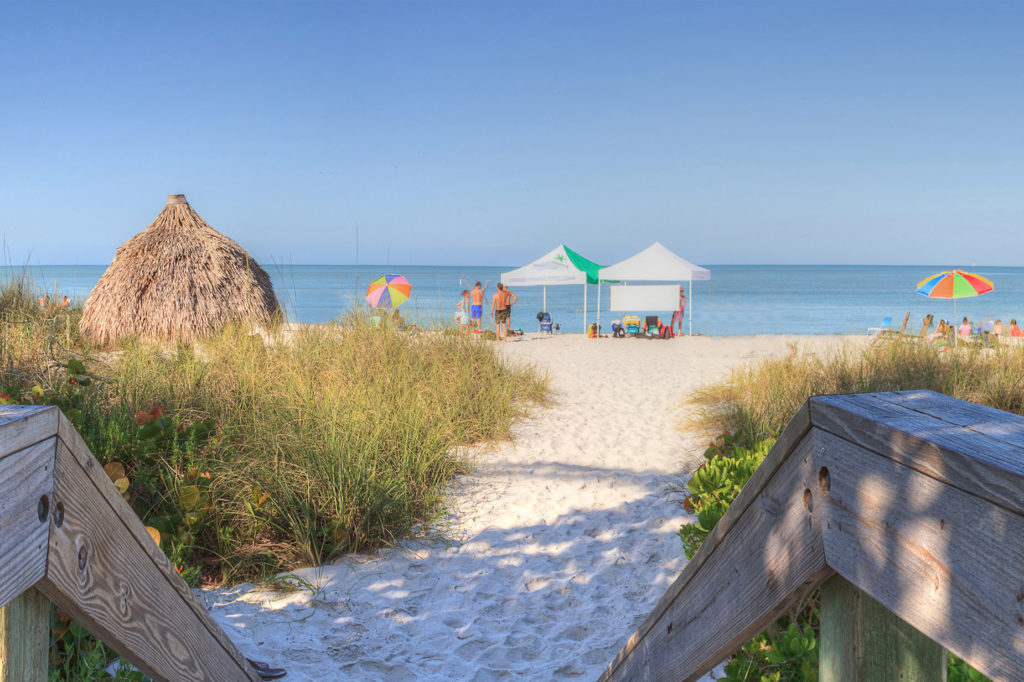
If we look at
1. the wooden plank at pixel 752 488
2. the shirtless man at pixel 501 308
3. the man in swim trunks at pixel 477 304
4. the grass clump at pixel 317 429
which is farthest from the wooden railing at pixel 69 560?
the man in swim trunks at pixel 477 304

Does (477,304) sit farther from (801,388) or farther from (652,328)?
(801,388)

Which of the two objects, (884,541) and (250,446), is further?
(250,446)

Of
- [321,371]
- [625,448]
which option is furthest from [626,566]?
[321,371]

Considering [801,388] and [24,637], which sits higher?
[24,637]

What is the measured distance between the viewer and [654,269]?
20.4m

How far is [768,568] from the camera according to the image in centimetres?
95

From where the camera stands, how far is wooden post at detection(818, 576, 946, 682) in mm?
848

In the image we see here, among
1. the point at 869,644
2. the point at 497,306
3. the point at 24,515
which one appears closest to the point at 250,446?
the point at 24,515

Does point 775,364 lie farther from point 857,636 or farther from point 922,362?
point 857,636

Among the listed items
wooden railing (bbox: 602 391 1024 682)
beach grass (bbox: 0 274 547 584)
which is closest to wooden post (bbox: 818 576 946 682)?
wooden railing (bbox: 602 391 1024 682)

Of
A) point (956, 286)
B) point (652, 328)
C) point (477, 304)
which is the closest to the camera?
point (956, 286)

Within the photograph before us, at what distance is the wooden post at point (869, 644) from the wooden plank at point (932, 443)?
10.1 inches

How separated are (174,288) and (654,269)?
14.0 meters

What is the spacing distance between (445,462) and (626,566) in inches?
78.1
